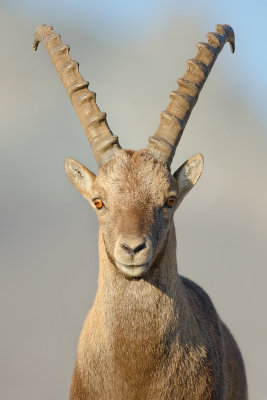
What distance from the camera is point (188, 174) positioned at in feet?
34.1

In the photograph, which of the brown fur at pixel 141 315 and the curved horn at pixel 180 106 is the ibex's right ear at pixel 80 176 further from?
the curved horn at pixel 180 106

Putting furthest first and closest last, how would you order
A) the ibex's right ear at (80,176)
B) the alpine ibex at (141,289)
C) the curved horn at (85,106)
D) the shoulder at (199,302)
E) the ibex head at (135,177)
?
1. the shoulder at (199,302)
2. the ibex's right ear at (80,176)
3. the curved horn at (85,106)
4. the alpine ibex at (141,289)
5. the ibex head at (135,177)

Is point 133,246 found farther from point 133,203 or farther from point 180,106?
point 180,106

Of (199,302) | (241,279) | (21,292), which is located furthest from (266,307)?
(199,302)

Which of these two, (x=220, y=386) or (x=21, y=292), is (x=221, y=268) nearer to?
(x=21, y=292)

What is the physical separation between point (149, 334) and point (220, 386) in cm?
148

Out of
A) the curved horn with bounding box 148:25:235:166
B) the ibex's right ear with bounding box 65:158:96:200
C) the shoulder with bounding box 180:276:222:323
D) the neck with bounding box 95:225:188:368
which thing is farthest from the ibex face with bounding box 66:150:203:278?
the shoulder with bounding box 180:276:222:323

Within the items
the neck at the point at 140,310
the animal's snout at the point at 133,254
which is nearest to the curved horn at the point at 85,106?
the neck at the point at 140,310

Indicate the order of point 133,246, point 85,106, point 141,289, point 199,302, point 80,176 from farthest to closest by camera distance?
point 199,302 < point 85,106 < point 80,176 < point 141,289 < point 133,246

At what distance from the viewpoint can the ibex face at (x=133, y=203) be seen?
8617 millimetres

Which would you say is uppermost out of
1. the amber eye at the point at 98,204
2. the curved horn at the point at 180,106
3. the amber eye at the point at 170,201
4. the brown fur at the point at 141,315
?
the curved horn at the point at 180,106

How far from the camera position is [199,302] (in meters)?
11.2

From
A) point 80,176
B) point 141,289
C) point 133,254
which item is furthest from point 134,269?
point 80,176

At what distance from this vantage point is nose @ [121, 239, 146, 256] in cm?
854
